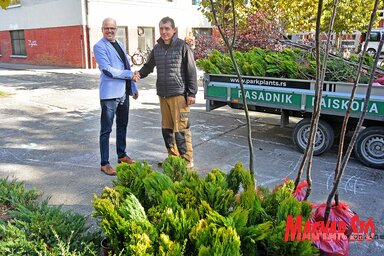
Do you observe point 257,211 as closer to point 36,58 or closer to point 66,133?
point 66,133

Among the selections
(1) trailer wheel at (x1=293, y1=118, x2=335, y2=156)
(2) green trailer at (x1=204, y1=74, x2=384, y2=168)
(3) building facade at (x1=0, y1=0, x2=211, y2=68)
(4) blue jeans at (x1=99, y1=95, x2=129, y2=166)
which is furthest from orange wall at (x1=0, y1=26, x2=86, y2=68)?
(1) trailer wheel at (x1=293, y1=118, x2=335, y2=156)

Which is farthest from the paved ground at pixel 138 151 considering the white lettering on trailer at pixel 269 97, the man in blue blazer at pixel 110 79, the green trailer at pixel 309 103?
the white lettering on trailer at pixel 269 97

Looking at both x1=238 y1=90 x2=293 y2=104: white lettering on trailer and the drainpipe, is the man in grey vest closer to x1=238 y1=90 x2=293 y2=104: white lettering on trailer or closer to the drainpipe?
x1=238 y1=90 x2=293 y2=104: white lettering on trailer

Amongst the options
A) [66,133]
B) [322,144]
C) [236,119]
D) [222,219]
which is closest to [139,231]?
[222,219]

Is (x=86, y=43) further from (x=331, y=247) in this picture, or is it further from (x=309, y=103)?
(x=331, y=247)

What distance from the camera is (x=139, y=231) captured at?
1932 millimetres

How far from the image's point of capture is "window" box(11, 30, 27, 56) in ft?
79.0

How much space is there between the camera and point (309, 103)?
17.6ft

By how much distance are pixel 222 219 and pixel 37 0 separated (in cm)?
2328

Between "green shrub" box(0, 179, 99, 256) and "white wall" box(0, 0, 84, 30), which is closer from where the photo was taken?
"green shrub" box(0, 179, 99, 256)

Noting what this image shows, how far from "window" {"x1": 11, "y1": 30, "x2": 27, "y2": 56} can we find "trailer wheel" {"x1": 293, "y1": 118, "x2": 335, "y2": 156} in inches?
891

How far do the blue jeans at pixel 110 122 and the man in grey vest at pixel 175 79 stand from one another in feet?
→ 1.80

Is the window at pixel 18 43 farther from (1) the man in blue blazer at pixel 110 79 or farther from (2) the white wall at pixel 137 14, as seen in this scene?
(1) the man in blue blazer at pixel 110 79

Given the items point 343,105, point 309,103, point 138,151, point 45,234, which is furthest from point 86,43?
point 45,234
